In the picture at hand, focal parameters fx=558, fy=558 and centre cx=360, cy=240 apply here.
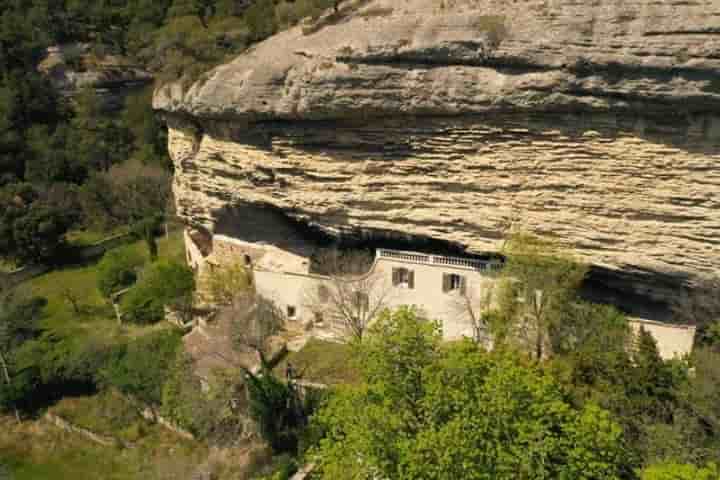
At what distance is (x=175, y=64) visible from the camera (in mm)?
24359

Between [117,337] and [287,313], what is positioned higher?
[287,313]

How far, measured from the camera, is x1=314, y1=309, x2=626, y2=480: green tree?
11867mm

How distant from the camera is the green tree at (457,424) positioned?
1187 centimetres

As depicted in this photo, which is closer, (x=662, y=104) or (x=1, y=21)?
(x=662, y=104)

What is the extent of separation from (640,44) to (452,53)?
512cm

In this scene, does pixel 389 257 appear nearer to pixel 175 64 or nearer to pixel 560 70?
pixel 560 70

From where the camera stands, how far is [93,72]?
53156 mm

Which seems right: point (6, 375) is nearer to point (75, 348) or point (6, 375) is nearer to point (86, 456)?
point (75, 348)

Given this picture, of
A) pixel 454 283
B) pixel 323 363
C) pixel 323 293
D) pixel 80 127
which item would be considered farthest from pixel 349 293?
pixel 80 127

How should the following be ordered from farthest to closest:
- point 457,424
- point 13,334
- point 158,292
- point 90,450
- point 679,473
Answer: point 158,292 < point 13,334 < point 90,450 < point 457,424 < point 679,473

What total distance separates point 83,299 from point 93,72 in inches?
1161

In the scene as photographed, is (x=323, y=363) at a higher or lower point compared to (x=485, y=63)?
lower

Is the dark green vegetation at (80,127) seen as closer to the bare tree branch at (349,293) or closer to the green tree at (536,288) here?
the bare tree branch at (349,293)

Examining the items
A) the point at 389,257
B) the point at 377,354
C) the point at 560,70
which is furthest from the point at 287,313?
the point at 560,70
